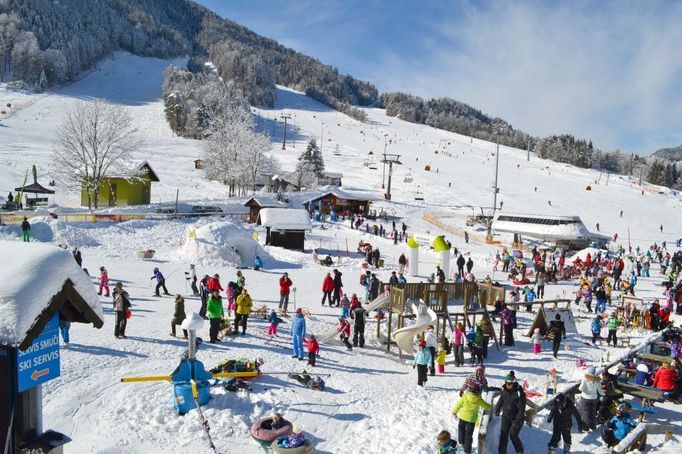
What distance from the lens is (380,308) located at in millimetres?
15320

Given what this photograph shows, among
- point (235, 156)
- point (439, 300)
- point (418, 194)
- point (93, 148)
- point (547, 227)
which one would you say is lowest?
point (439, 300)

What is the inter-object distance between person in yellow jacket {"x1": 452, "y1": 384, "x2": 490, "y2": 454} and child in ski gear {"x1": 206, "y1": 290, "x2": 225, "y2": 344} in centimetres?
634

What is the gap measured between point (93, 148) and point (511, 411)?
121ft

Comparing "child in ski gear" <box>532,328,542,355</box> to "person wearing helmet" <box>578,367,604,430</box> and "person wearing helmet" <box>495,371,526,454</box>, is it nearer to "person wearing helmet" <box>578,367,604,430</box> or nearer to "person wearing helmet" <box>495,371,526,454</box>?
"person wearing helmet" <box>578,367,604,430</box>

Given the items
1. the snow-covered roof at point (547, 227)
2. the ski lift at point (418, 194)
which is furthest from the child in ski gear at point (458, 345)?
the ski lift at point (418, 194)

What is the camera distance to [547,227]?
137 feet

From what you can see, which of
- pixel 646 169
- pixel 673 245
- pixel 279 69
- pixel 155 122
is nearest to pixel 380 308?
pixel 673 245

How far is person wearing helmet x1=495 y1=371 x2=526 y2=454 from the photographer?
27.0 feet

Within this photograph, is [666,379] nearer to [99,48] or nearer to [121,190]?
[121,190]

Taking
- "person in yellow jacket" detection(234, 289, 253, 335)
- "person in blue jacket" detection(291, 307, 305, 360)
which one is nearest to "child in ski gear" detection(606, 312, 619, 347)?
"person in blue jacket" detection(291, 307, 305, 360)

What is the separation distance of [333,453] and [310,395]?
1.98 metres

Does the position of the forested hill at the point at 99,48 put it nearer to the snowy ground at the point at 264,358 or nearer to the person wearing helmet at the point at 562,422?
the snowy ground at the point at 264,358

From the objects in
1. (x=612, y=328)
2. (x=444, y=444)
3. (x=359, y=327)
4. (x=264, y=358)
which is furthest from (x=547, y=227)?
(x=444, y=444)

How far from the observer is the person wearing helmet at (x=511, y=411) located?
27.0 ft
